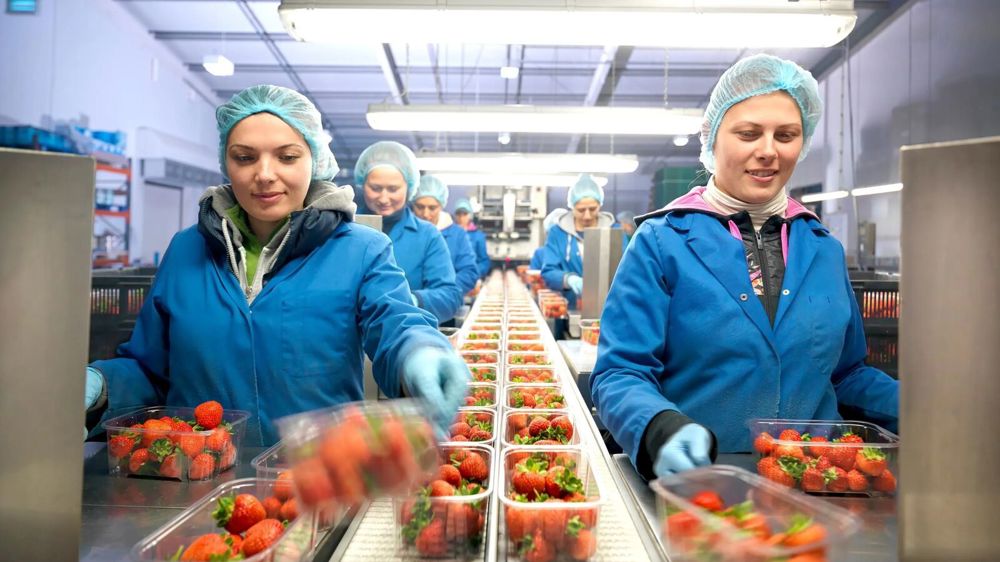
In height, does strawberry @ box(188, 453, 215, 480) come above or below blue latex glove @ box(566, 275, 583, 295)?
below

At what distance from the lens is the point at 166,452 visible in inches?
55.4

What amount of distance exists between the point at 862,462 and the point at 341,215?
1342mm

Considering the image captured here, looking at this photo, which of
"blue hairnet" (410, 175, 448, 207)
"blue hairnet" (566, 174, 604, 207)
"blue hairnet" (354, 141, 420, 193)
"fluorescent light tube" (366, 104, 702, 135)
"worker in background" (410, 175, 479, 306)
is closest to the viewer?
"blue hairnet" (354, 141, 420, 193)

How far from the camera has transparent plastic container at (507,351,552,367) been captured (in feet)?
8.94

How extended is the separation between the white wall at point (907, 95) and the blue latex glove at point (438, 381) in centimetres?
454

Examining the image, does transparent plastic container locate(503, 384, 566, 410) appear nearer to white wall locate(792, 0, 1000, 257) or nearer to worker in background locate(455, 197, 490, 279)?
white wall locate(792, 0, 1000, 257)

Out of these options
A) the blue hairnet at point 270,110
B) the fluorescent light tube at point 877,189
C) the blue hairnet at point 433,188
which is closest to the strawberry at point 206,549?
the blue hairnet at point 270,110

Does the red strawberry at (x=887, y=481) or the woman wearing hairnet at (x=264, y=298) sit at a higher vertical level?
the woman wearing hairnet at (x=264, y=298)

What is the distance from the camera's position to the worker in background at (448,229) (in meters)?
5.69

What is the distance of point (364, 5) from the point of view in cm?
244

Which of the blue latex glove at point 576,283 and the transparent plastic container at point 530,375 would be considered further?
the blue latex glove at point 576,283

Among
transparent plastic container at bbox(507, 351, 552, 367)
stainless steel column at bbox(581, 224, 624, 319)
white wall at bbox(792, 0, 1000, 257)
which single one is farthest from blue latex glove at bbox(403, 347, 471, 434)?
white wall at bbox(792, 0, 1000, 257)

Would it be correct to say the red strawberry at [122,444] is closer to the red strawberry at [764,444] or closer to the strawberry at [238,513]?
the strawberry at [238,513]

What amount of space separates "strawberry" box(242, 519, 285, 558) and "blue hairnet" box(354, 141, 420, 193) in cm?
298
